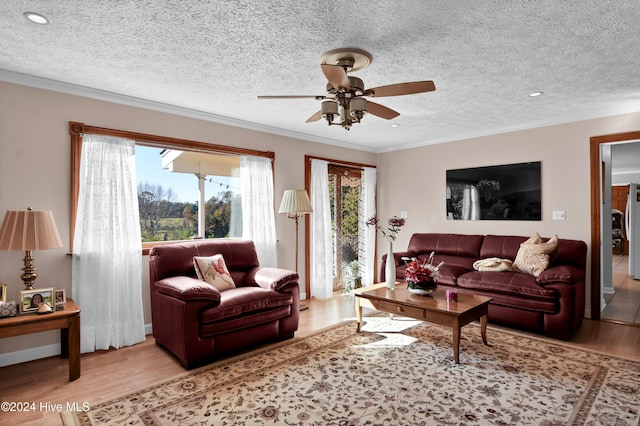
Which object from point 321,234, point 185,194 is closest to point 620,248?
point 321,234

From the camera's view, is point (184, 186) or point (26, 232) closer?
point (26, 232)

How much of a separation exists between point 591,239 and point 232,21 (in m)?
4.62

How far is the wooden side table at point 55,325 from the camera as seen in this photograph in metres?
2.62

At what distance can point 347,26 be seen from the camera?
2.28 m

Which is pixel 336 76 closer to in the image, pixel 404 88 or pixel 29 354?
pixel 404 88

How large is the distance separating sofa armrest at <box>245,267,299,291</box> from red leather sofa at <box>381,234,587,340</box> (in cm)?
184

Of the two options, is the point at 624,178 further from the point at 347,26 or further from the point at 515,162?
the point at 347,26

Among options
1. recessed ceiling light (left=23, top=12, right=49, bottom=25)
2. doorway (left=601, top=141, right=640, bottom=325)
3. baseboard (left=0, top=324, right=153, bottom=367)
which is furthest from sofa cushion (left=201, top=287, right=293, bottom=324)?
doorway (left=601, top=141, right=640, bottom=325)

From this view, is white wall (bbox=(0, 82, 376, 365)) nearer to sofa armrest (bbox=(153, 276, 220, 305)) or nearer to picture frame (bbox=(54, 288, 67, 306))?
picture frame (bbox=(54, 288, 67, 306))

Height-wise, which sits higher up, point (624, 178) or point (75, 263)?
point (624, 178)

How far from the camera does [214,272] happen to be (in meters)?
3.64

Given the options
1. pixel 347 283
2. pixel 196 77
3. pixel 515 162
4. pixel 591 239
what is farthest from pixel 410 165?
pixel 196 77

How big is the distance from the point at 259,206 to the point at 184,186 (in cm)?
96

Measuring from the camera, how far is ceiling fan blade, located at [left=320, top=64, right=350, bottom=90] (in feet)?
7.28
